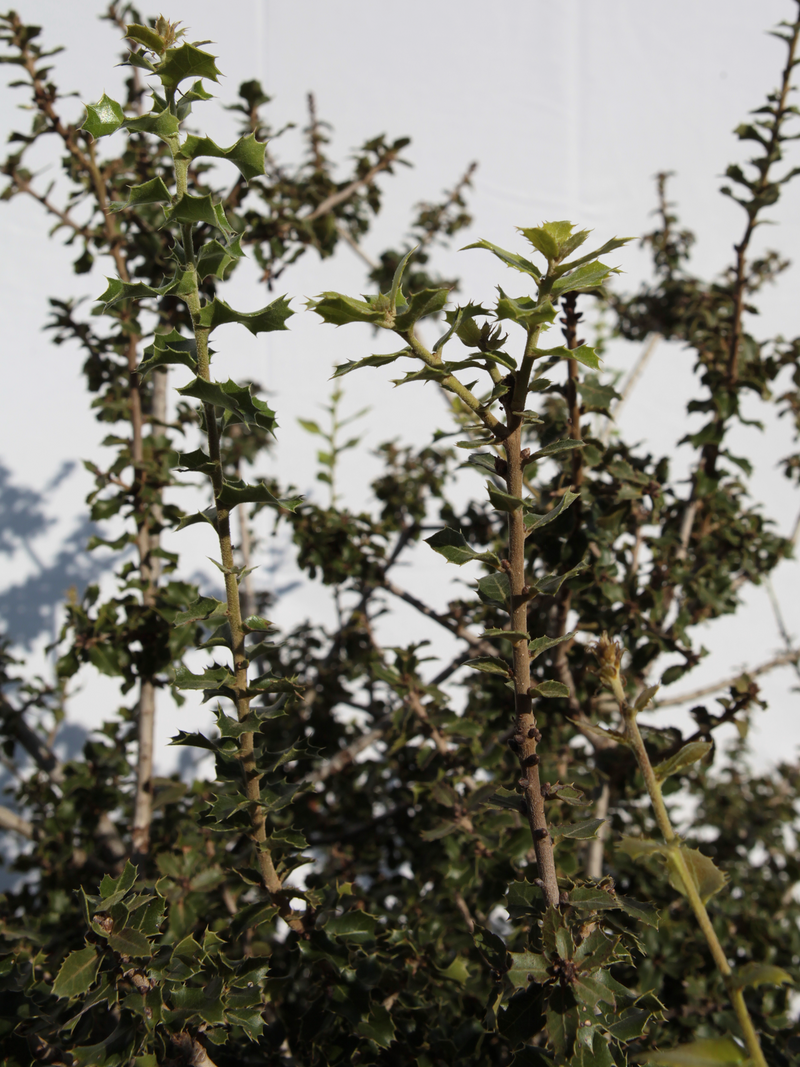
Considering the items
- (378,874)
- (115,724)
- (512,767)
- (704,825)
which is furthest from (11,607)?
(704,825)

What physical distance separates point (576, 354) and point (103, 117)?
0.29 meters

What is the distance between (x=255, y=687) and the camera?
1.54 ft

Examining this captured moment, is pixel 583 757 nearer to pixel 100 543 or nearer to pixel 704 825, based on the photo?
pixel 704 825

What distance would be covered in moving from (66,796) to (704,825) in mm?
1221

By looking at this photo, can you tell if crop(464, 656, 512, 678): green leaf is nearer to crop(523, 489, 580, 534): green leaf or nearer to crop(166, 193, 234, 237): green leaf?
crop(523, 489, 580, 534): green leaf

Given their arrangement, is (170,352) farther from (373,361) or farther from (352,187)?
(352,187)

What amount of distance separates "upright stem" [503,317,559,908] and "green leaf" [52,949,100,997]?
0.27 m

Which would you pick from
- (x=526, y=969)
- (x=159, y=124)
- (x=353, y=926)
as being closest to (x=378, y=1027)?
(x=353, y=926)

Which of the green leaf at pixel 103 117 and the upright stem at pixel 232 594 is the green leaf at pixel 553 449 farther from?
the green leaf at pixel 103 117

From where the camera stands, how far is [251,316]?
40 centimetres

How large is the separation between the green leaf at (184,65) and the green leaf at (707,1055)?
52 centimetres

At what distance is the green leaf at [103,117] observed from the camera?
0.40 metres

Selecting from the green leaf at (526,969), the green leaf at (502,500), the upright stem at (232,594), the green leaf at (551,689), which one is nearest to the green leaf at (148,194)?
the upright stem at (232,594)

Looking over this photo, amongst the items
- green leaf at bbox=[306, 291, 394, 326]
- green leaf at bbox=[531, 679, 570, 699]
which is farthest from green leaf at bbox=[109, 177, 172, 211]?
green leaf at bbox=[531, 679, 570, 699]
